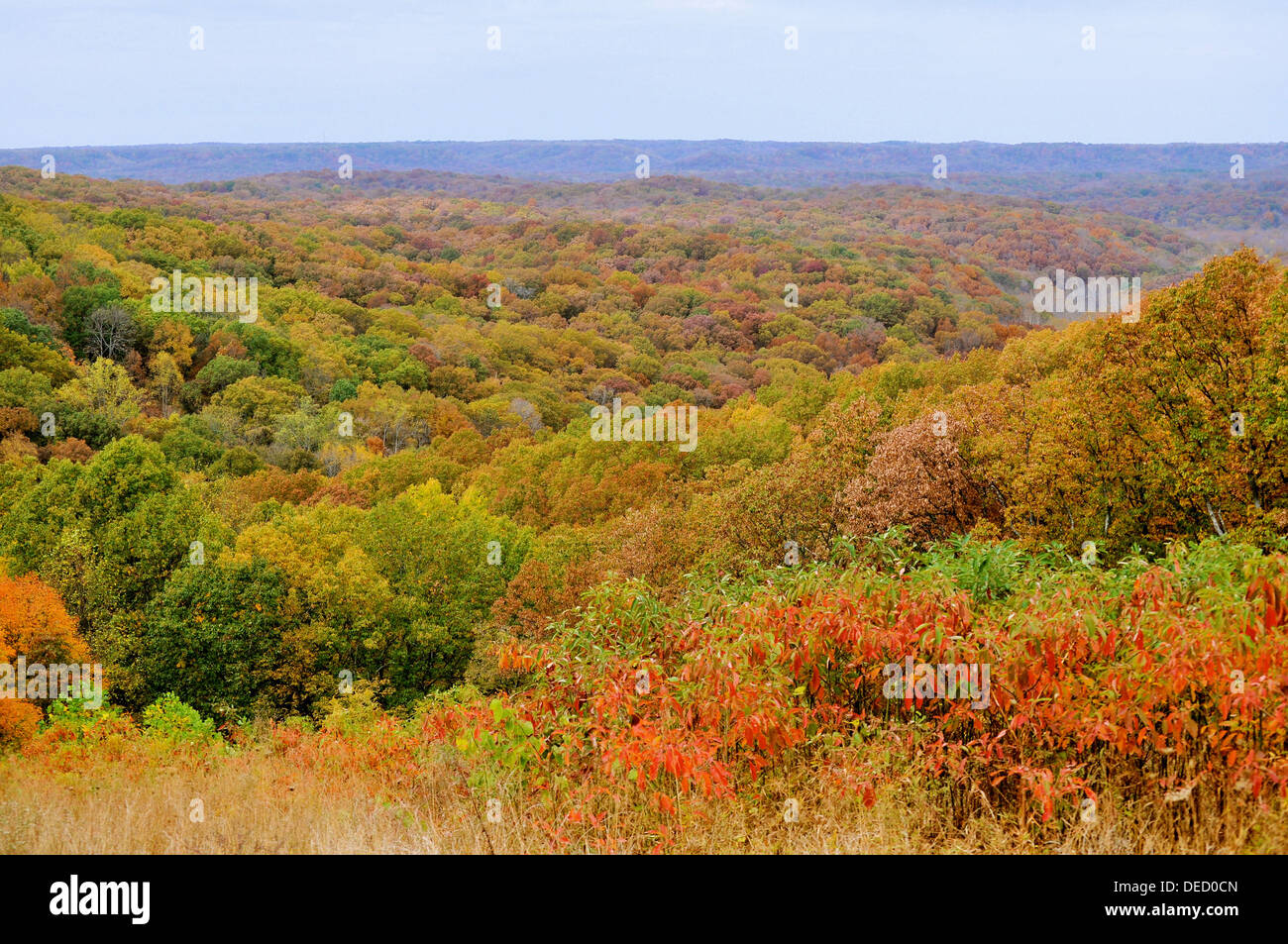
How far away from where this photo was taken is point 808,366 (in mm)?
145250

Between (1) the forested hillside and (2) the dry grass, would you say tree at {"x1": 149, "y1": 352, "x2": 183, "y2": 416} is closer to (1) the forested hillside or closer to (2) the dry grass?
(1) the forested hillside

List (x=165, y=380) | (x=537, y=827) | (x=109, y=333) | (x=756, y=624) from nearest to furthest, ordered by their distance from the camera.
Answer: (x=537, y=827)
(x=756, y=624)
(x=165, y=380)
(x=109, y=333)

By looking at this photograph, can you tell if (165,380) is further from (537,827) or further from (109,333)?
(537,827)

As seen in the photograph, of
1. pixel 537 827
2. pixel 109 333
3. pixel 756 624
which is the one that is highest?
pixel 109 333

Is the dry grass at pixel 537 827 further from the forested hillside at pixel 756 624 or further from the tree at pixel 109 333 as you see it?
the tree at pixel 109 333

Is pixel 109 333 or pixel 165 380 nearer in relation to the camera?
pixel 165 380

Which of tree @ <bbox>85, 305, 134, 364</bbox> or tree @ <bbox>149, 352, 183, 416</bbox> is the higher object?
tree @ <bbox>85, 305, 134, 364</bbox>

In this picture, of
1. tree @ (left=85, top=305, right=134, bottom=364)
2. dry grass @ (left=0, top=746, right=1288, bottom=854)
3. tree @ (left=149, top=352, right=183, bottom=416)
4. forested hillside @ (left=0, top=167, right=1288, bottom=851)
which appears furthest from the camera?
tree @ (left=85, top=305, right=134, bottom=364)

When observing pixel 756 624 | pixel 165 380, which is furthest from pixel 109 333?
pixel 756 624

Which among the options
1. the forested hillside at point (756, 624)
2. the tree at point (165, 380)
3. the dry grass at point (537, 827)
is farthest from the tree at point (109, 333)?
the dry grass at point (537, 827)

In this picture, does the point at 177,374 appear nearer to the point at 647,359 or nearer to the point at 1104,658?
the point at 647,359

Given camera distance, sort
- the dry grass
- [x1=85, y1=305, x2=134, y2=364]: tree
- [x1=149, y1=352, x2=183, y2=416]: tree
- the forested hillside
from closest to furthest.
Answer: the dry grass → the forested hillside → [x1=149, y1=352, x2=183, y2=416]: tree → [x1=85, y1=305, x2=134, y2=364]: tree

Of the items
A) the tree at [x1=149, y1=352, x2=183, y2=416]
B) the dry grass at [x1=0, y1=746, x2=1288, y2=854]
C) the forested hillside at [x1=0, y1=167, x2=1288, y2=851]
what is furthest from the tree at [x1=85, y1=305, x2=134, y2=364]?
the dry grass at [x1=0, y1=746, x2=1288, y2=854]

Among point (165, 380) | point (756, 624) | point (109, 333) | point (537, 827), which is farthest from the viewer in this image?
point (109, 333)
